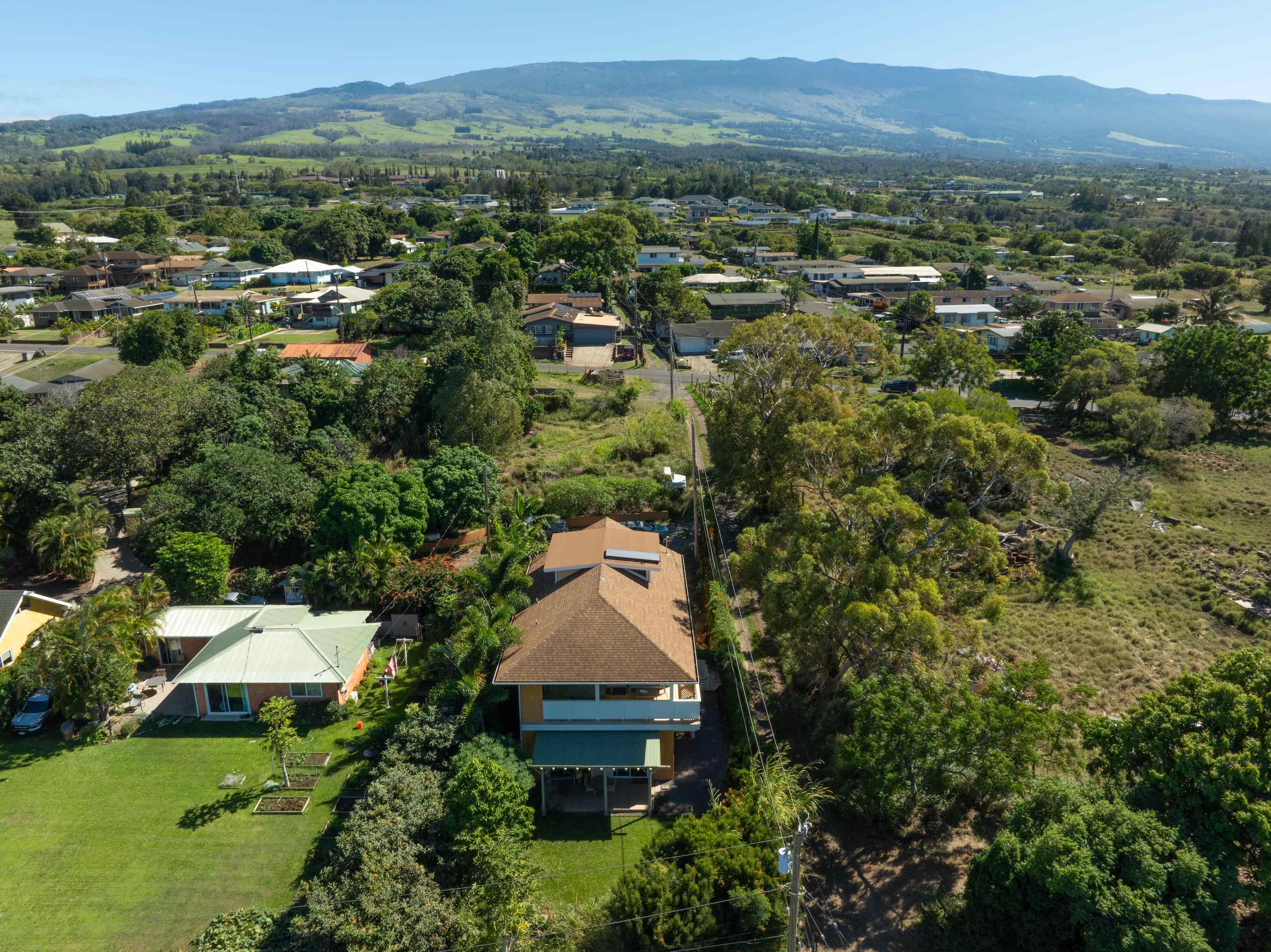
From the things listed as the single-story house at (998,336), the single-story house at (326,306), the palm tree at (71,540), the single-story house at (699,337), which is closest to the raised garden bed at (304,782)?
the palm tree at (71,540)

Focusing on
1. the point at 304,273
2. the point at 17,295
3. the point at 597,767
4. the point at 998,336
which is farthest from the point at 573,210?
the point at 597,767

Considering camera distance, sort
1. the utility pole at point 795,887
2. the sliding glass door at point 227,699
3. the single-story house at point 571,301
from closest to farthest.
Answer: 1. the utility pole at point 795,887
2. the sliding glass door at point 227,699
3. the single-story house at point 571,301

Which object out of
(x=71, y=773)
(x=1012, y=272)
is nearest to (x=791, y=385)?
(x=71, y=773)

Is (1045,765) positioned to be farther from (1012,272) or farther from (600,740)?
(1012,272)

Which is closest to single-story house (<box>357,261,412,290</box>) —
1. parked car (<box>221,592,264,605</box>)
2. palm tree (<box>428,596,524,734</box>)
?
parked car (<box>221,592,264,605</box>)

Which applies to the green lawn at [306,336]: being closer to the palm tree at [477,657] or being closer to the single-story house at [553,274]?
the single-story house at [553,274]

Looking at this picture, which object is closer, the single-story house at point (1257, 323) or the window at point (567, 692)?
the window at point (567, 692)

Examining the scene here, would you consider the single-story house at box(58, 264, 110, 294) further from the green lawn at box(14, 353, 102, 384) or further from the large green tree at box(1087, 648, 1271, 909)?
the large green tree at box(1087, 648, 1271, 909)

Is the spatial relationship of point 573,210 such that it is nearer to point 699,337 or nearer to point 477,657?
point 699,337
